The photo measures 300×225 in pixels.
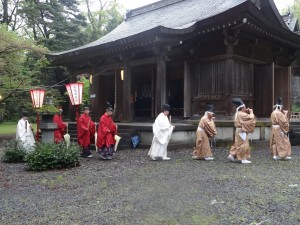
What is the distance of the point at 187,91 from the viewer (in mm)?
15211

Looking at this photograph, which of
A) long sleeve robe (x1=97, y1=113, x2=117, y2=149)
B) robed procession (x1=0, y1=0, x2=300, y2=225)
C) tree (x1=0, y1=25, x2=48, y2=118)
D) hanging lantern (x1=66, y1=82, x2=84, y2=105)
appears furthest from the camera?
tree (x1=0, y1=25, x2=48, y2=118)

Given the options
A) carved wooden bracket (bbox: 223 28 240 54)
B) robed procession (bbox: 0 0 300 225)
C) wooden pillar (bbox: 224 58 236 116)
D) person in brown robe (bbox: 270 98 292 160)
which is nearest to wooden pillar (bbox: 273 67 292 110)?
robed procession (bbox: 0 0 300 225)

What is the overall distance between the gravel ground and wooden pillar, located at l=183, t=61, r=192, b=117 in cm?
590

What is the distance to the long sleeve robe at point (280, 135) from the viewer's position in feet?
32.8

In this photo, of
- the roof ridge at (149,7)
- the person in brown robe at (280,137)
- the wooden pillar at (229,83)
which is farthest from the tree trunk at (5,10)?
the person in brown robe at (280,137)

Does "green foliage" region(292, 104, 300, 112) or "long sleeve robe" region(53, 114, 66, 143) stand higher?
"green foliage" region(292, 104, 300, 112)

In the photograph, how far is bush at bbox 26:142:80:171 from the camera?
8.84 m

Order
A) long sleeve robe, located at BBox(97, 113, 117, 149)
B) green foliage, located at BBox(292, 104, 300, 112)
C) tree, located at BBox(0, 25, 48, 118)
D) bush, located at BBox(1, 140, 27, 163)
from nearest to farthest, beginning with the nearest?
long sleeve robe, located at BBox(97, 113, 117, 149) → bush, located at BBox(1, 140, 27, 163) → tree, located at BBox(0, 25, 48, 118) → green foliage, located at BBox(292, 104, 300, 112)

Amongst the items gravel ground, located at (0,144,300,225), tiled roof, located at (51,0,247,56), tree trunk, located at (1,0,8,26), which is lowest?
gravel ground, located at (0,144,300,225)

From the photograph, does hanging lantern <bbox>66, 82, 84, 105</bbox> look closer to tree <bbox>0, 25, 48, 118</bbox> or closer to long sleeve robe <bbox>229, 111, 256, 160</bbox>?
long sleeve robe <bbox>229, 111, 256, 160</bbox>

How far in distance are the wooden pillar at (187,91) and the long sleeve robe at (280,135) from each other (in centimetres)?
543

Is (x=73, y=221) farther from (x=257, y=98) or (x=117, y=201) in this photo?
(x=257, y=98)

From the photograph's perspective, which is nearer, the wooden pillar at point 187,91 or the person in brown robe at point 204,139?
the person in brown robe at point 204,139

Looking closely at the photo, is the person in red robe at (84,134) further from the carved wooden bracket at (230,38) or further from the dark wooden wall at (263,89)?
the dark wooden wall at (263,89)
